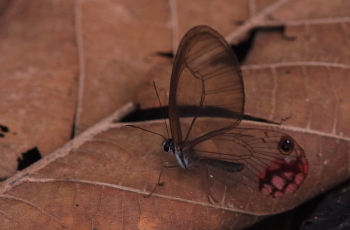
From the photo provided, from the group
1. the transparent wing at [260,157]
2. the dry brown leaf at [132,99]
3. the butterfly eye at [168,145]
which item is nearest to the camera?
the dry brown leaf at [132,99]

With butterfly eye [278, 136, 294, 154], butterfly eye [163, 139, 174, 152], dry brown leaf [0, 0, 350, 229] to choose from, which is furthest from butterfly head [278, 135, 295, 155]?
butterfly eye [163, 139, 174, 152]

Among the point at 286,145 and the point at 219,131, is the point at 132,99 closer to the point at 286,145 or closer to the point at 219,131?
the point at 219,131

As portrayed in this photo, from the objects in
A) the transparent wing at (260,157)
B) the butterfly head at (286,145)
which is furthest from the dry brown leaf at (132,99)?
the butterfly head at (286,145)

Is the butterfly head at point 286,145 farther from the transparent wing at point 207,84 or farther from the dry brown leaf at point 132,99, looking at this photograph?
the transparent wing at point 207,84

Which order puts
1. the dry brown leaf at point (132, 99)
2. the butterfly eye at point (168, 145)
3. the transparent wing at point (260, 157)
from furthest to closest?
the butterfly eye at point (168, 145), the transparent wing at point (260, 157), the dry brown leaf at point (132, 99)

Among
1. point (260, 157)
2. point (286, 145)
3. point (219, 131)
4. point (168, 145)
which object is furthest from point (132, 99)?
point (286, 145)

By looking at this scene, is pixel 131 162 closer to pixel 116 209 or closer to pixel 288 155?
pixel 116 209

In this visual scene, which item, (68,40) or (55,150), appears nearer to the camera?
(55,150)

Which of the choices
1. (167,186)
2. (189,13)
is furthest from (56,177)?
(189,13)
